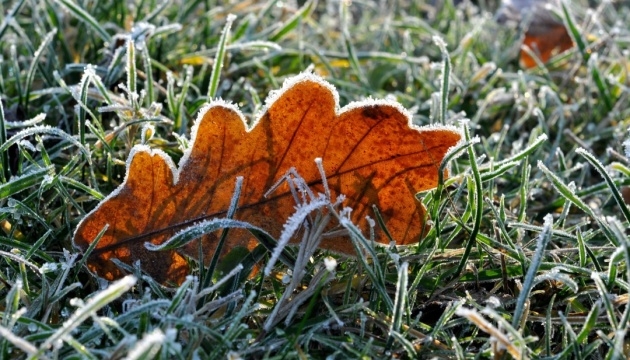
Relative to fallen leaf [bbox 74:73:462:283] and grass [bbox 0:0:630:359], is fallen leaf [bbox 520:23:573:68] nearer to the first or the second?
grass [bbox 0:0:630:359]

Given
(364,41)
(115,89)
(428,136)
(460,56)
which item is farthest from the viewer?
(364,41)

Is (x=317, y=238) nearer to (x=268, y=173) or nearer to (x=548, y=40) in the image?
(x=268, y=173)

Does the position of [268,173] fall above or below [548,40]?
below

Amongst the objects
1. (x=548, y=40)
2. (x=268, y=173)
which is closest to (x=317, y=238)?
(x=268, y=173)

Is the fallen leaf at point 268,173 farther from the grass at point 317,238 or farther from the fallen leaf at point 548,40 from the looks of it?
the fallen leaf at point 548,40

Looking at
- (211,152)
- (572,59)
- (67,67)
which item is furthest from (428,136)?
(572,59)

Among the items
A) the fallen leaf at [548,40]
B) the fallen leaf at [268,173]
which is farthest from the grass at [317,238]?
the fallen leaf at [548,40]

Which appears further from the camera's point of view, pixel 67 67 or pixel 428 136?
pixel 67 67

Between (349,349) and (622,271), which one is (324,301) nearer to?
(349,349)

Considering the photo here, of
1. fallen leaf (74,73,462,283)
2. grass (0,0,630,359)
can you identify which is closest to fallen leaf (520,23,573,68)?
grass (0,0,630,359)
